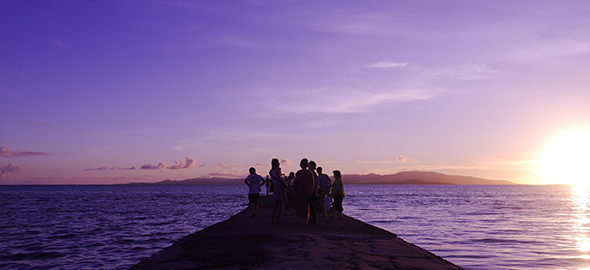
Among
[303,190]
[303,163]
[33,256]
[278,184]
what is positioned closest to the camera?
[33,256]

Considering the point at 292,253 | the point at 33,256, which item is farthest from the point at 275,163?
the point at 33,256

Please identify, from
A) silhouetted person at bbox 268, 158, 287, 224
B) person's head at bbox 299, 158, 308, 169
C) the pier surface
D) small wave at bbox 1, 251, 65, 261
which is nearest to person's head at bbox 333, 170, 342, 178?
silhouetted person at bbox 268, 158, 287, 224

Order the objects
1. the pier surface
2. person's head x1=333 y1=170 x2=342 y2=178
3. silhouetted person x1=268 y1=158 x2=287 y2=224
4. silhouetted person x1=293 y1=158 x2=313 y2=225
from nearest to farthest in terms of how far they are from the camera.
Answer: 1. the pier surface
2. silhouetted person x1=293 y1=158 x2=313 y2=225
3. silhouetted person x1=268 y1=158 x2=287 y2=224
4. person's head x1=333 y1=170 x2=342 y2=178

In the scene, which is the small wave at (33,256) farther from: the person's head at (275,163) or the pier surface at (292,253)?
the person's head at (275,163)

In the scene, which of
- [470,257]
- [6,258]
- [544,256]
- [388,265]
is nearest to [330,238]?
[388,265]

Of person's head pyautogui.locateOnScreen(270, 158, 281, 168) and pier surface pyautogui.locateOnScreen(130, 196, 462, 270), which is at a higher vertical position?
person's head pyautogui.locateOnScreen(270, 158, 281, 168)

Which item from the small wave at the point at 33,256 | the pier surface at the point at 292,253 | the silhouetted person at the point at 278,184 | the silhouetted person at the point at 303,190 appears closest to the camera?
the pier surface at the point at 292,253

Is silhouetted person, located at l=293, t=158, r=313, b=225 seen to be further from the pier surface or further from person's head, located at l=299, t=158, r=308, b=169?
the pier surface

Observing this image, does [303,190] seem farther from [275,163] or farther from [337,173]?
[337,173]

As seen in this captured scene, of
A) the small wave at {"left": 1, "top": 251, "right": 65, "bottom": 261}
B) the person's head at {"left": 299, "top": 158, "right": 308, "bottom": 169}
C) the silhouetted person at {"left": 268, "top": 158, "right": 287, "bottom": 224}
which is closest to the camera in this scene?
the small wave at {"left": 1, "top": 251, "right": 65, "bottom": 261}

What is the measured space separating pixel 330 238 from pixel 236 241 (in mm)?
2063

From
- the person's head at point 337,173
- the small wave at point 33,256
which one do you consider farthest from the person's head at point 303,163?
the small wave at point 33,256

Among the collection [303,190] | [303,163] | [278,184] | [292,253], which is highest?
[303,163]

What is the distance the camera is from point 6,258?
437 inches
